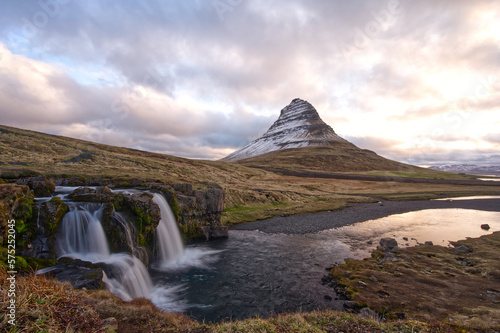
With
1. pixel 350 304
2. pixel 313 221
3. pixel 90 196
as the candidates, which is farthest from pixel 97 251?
pixel 313 221

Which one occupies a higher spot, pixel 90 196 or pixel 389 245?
pixel 90 196

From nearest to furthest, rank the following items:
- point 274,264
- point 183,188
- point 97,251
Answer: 1. point 97,251
2. point 274,264
3. point 183,188

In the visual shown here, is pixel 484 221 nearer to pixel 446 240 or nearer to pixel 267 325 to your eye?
pixel 446 240

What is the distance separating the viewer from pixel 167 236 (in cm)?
2553

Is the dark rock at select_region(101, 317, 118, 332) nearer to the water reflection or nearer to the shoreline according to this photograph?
the water reflection

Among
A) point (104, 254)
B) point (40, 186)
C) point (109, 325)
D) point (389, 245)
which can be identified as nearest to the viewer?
point (109, 325)

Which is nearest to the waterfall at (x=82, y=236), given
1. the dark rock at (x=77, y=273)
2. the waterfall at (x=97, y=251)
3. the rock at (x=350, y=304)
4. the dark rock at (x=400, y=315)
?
the waterfall at (x=97, y=251)

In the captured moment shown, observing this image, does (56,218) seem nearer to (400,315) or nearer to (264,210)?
(400,315)

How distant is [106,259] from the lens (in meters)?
17.1

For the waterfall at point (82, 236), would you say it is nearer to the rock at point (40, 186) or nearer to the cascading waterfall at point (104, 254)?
the cascading waterfall at point (104, 254)

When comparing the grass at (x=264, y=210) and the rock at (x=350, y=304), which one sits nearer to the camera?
the rock at (x=350, y=304)

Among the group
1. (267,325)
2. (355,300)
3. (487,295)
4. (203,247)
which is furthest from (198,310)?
(487,295)

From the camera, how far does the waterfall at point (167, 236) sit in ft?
78.1

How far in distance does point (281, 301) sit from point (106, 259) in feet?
43.4
